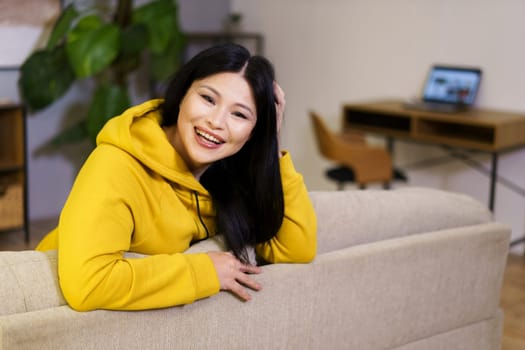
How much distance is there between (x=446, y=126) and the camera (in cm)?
455

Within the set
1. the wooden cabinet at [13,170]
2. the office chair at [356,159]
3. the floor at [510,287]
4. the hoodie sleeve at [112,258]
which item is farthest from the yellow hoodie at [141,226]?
the wooden cabinet at [13,170]

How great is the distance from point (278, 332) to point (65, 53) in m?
3.49

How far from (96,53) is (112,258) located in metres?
3.25

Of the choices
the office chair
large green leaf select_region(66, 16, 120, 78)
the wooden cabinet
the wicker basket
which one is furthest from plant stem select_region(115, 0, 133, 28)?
the office chair

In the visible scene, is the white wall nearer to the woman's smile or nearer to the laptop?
the laptop

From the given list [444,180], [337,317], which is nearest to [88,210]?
[337,317]

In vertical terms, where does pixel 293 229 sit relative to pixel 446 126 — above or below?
above

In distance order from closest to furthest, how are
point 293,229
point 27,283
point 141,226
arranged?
point 27,283, point 141,226, point 293,229

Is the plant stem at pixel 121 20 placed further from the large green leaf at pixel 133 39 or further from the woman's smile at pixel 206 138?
the woman's smile at pixel 206 138

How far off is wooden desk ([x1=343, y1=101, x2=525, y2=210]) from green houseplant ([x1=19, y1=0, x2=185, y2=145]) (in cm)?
124

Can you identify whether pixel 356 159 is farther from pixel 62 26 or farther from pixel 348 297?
pixel 348 297

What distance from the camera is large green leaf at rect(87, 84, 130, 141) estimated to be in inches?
188

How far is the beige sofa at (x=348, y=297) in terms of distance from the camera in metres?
1.49

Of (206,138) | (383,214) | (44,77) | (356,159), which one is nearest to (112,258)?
(206,138)
